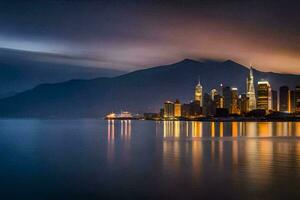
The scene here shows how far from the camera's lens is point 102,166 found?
22.8 m

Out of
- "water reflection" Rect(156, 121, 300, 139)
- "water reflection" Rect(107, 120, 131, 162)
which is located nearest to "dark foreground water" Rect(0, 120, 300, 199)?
"water reflection" Rect(107, 120, 131, 162)

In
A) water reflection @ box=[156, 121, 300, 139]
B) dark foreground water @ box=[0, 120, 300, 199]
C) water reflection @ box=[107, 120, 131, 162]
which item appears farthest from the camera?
water reflection @ box=[156, 121, 300, 139]

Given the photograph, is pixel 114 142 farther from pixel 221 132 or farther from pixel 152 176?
pixel 221 132

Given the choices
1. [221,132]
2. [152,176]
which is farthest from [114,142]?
[221,132]

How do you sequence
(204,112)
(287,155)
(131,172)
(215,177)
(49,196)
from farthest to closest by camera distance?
(204,112) → (287,155) → (131,172) → (215,177) → (49,196)

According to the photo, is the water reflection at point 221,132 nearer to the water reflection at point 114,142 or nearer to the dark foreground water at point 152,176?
the water reflection at point 114,142

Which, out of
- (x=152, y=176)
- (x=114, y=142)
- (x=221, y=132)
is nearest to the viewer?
(x=152, y=176)

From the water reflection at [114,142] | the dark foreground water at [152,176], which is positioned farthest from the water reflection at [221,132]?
the dark foreground water at [152,176]

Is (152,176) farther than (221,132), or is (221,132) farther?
(221,132)

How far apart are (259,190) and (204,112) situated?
603ft

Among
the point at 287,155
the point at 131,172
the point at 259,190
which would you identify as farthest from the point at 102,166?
the point at 287,155

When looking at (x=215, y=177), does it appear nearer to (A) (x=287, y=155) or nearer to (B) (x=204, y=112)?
(A) (x=287, y=155)

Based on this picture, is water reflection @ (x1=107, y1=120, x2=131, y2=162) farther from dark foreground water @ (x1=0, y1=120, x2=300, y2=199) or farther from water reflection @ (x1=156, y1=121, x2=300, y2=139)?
water reflection @ (x1=156, y1=121, x2=300, y2=139)

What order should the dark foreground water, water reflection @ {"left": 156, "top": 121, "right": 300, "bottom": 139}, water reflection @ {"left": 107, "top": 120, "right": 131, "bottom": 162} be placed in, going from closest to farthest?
the dark foreground water
water reflection @ {"left": 107, "top": 120, "right": 131, "bottom": 162}
water reflection @ {"left": 156, "top": 121, "right": 300, "bottom": 139}
